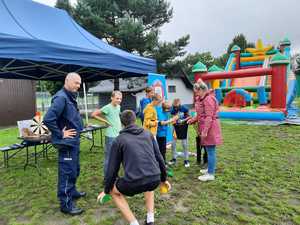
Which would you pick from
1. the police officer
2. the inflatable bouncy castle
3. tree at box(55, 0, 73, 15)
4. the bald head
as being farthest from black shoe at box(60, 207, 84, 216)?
tree at box(55, 0, 73, 15)

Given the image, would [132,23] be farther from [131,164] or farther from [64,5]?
[131,164]

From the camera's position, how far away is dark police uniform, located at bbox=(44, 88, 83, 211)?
7.95 ft

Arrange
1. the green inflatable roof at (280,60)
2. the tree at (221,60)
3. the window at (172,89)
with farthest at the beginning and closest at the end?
the tree at (221,60) < the window at (172,89) < the green inflatable roof at (280,60)

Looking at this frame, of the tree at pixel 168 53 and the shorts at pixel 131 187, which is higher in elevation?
the tree at pixel 168 53

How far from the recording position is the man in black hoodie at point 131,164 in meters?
1.95

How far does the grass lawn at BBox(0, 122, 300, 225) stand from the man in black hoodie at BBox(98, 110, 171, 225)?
0.69 metres

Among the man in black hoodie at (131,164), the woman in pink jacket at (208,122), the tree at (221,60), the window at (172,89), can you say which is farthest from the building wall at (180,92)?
the tree at (221,60)

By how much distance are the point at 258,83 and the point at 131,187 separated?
Result: 1298 cm

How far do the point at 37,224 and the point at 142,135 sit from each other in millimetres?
1596

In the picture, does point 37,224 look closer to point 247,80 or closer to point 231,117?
point 231,117

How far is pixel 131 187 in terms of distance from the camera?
1957mm

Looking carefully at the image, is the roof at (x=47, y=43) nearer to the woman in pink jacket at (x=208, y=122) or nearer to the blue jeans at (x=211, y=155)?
the woman in pink jacket at (x=208, y=122)

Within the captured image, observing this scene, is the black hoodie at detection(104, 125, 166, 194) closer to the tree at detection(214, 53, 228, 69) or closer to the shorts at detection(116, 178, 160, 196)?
the shorts at detection(116, 178, 160, 196)

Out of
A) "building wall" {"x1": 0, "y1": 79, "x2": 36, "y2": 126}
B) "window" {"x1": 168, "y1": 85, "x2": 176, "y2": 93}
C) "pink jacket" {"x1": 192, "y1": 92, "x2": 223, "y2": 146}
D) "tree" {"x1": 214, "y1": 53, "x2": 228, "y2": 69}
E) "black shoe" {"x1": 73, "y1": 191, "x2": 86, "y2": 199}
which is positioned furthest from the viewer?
"tree" {"x1": 214, "y1": 53, "x2": 228, "y2": 69}
